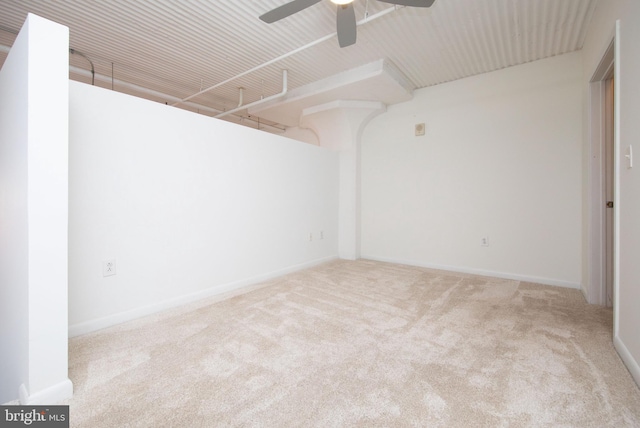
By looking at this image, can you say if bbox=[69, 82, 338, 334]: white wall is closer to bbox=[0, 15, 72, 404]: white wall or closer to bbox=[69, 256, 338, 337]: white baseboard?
bbox=[69, 256, 338, 337]: white baseboard

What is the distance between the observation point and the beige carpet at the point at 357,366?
1219 millimetres

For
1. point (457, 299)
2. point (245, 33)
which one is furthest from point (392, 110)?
point (457, 299)

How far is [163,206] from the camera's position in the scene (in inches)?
95.5

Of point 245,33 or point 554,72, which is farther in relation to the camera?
point 554,72

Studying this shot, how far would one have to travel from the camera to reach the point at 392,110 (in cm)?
444

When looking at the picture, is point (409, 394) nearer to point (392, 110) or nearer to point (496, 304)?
point (496, 304)

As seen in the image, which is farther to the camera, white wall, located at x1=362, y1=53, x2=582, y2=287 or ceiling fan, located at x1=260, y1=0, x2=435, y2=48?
white wall, located at x1=362, y1=53, x2=582, y2=287

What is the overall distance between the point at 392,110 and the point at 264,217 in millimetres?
2798

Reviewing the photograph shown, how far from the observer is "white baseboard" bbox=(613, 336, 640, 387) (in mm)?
1427

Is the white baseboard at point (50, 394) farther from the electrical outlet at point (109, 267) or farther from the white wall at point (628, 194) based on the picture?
the white wall at point (628, 194)

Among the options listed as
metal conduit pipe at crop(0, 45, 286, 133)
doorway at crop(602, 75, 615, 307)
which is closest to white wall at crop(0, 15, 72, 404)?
metal conduit pipe at crop(0, 45, 286, 133)

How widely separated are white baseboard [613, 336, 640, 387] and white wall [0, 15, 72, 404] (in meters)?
2.93

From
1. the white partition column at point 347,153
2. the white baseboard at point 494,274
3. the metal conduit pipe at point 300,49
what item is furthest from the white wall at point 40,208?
the white baseboard at point 494,274

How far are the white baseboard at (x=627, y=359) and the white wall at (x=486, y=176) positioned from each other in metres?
1.72
